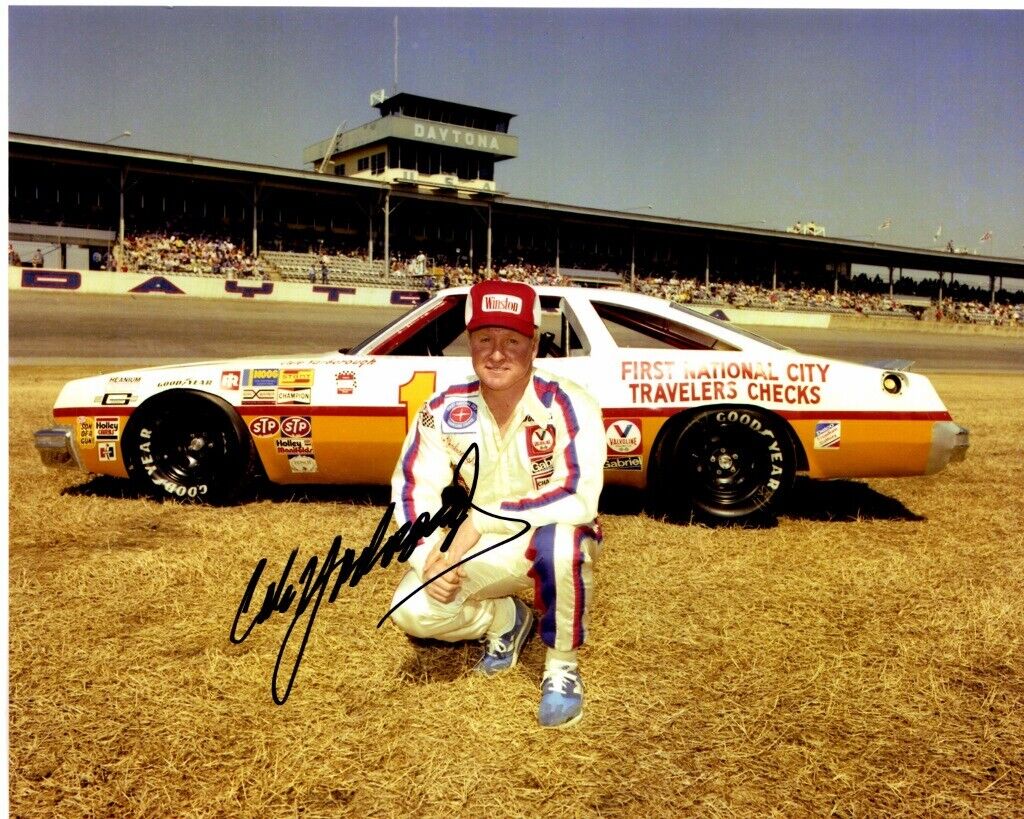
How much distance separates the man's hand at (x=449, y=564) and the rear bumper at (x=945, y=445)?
3.11 meters

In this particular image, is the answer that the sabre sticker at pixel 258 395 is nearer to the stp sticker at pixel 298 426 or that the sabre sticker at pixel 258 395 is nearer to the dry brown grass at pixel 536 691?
the stp sticker at pixel 298 426

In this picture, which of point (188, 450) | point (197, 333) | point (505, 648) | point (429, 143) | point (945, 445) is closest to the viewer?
point (505, 648)

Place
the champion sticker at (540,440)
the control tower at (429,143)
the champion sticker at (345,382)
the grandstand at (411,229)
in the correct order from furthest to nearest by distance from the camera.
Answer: the control tower at (429,143) → the grandstand at (411,229) → the champion sticker at (345,382) → the champion sticker at (540,440)

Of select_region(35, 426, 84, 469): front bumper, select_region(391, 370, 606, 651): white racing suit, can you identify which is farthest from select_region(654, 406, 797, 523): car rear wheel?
select_region(35, 426, 84, 469): front bumper

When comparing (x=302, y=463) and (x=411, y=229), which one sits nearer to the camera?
(x=302, y=463)

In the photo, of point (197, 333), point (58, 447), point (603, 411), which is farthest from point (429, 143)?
point (603, 411)

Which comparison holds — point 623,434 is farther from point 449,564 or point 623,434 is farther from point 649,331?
point 449,564

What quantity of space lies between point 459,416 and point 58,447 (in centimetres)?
329

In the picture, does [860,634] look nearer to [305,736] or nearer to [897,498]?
[305,736]

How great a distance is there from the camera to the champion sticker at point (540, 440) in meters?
2.62

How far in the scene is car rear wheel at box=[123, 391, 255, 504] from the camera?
4.74m

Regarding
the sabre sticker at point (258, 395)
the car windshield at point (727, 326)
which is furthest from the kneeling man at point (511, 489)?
the car windshield at point (727, 326)

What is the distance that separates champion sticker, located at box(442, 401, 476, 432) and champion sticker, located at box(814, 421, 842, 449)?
256 cm

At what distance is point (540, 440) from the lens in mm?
2635
